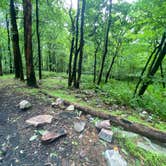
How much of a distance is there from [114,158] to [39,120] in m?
1.51

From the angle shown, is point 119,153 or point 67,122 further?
point 67,122

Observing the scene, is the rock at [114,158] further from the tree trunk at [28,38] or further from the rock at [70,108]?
the tree trunk at [28,38]

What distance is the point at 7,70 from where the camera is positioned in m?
14.7

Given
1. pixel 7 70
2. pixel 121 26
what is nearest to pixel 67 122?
pixel 121 26

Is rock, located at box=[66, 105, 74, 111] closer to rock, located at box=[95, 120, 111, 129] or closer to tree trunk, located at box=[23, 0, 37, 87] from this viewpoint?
rock, located at box=[95, 120, 111, 129]

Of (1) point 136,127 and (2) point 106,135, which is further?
(1) point 136,127

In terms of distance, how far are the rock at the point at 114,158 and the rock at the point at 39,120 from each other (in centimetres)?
122

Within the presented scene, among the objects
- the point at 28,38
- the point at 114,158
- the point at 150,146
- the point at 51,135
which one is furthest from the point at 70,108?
the point at 28,38

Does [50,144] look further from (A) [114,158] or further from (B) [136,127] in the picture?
(B) [136,127]

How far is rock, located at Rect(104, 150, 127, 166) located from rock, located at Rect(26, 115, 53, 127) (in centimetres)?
122

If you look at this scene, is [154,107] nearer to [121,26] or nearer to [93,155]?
[93,155]

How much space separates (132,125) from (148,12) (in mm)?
4079

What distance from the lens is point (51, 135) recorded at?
222 centimetres

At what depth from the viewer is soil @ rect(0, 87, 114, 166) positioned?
1862 mm
